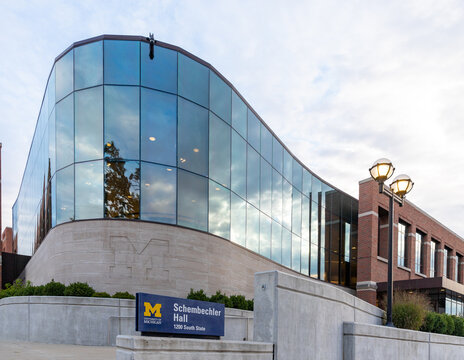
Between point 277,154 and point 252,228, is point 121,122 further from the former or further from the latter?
point 277,154

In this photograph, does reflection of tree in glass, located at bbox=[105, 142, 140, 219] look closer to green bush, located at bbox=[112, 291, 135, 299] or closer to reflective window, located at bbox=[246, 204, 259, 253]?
green bush, located at bbox=[112, 291, 135, 299]

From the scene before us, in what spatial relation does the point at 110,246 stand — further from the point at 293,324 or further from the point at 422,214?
the point at 422,214

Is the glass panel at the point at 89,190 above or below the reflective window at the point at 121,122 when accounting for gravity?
below

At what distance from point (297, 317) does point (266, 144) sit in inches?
756

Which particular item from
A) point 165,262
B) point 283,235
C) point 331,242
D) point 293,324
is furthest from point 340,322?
point 331,242

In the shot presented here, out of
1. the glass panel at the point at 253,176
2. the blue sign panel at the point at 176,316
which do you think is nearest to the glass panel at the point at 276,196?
the glass panel at the point at 253,176

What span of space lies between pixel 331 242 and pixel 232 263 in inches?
596

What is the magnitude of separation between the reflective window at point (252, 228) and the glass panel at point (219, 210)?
236cm

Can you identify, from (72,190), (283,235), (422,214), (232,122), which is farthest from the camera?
(422,214)

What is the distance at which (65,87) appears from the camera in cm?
1916

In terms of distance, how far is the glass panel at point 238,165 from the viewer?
866 inches

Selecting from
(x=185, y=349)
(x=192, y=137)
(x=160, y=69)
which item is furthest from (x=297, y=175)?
(x=185, y=349)

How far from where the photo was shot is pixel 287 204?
28.2 m

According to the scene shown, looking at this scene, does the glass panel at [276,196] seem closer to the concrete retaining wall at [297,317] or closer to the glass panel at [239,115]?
the glass panel at [239,115]
